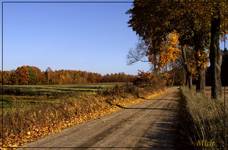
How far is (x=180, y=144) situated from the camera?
15070 millimetres

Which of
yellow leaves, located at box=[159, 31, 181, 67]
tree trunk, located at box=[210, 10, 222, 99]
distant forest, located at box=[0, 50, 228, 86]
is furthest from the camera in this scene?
distant forest, located at box=[0, 50, 228, 86]

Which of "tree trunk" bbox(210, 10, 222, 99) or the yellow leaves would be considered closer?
"tree trunk" bbox(210, 10, 222, 99)

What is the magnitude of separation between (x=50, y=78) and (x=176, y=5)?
99046 mm

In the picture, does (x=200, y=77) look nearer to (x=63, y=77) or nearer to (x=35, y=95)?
(x=35, y=95)

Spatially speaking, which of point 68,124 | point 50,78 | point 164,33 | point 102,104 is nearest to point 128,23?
point 164,33

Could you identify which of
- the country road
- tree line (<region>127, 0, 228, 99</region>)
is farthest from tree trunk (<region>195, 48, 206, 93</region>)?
the country road

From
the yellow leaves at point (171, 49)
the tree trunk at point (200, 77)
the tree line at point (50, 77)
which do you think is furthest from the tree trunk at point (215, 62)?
the tree line at point (50, 77)

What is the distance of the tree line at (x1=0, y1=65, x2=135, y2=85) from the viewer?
102 m

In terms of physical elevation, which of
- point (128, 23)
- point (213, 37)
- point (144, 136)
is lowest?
point (144, 136)

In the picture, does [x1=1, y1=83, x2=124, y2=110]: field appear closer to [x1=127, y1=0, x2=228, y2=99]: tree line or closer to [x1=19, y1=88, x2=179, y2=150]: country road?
[x1=19, y1=88, x2=179, y2=150]: country road

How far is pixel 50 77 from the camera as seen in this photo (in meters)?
125

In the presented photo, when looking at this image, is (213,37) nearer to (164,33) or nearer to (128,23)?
(164,33)

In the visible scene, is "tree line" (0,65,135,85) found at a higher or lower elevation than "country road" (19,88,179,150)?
higher

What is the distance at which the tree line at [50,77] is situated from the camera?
102 m
